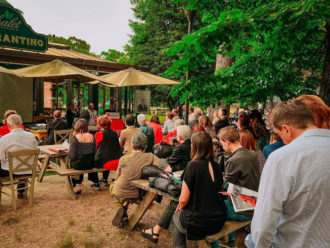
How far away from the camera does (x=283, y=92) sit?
5.76 m

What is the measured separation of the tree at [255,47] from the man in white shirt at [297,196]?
261 centimetres

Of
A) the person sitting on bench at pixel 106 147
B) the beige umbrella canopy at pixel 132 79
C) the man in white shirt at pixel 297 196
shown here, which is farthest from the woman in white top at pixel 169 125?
the man in white shirt at pixel 297 196

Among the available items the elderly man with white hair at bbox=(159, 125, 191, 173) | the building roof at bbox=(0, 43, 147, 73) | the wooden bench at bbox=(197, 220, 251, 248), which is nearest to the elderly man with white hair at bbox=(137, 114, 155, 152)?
the elderly man with white hair at bbox=(159, 125, 191, 173)

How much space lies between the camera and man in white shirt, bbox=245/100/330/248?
1.31 m

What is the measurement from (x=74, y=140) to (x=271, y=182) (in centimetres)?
432

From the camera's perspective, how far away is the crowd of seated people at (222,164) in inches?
53.4

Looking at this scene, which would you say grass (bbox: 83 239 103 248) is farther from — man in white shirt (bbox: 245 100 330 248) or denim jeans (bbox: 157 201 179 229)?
man in white shirt (bbox: 245 100 330 248)

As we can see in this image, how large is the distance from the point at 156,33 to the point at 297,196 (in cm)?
2174

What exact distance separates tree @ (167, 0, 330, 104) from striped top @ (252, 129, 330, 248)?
2614 mm

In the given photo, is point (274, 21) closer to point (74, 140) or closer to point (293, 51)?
point (293, 51)

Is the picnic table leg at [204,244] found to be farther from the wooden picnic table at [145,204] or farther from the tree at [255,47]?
the tree at [255,47]

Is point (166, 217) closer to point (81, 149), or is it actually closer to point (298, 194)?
point (298, 194)

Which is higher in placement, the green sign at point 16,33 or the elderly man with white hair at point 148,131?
the green sign at point 16,33

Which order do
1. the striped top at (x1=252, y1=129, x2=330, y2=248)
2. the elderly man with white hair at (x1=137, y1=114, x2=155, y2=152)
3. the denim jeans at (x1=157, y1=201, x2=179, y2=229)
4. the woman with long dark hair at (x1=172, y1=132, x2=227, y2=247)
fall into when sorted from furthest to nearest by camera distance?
1. the elderly man with white hair at (x1=137, y1=114, x2=155, y2=152)
2. the denim jeans at (x1=157, y1=201, x2=179, y2=229)
3. the woman with long dark hair at (x1=172, y1=132, x2=227, y2=247)
4. the striped top at (x1=252, y1=129, x2=330, y2=248)
